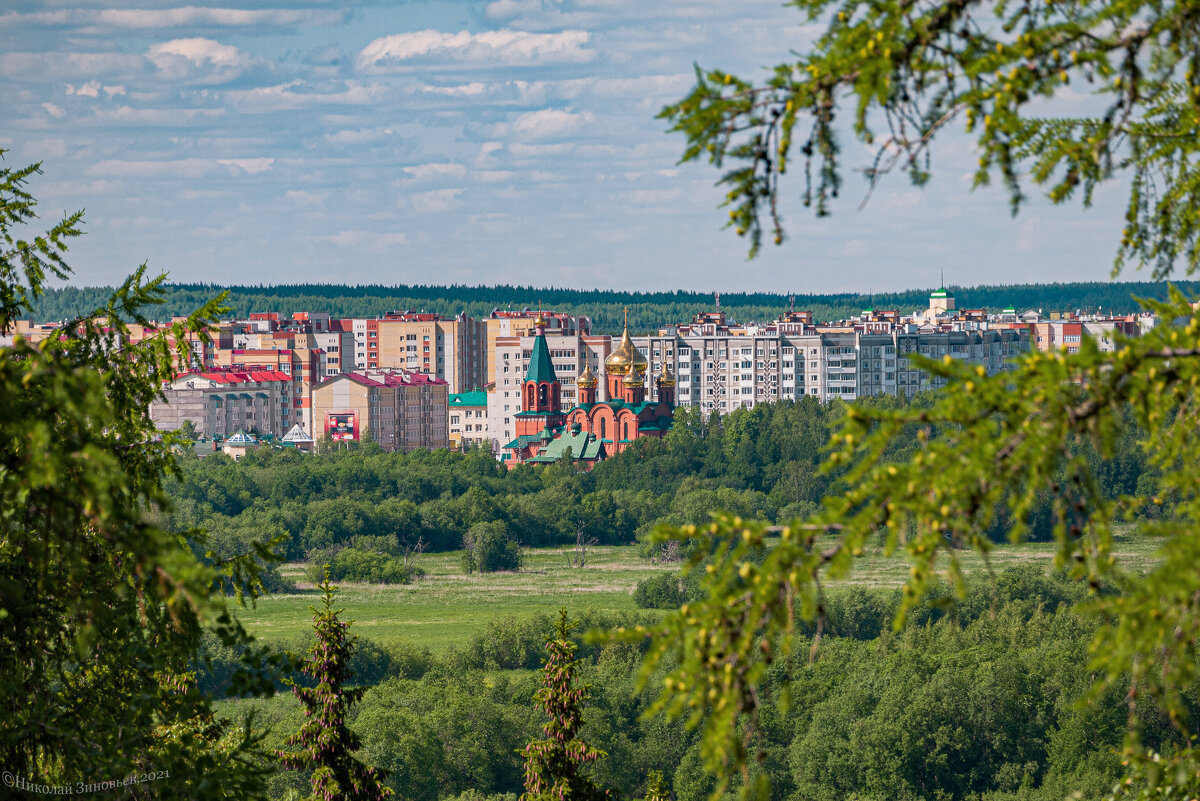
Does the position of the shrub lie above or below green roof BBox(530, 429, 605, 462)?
below

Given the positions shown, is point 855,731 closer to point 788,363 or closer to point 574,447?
point 574,447

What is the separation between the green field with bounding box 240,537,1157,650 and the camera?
2574 inches

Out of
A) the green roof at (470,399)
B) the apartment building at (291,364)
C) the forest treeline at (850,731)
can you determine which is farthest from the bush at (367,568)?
the green roof at (470,399)

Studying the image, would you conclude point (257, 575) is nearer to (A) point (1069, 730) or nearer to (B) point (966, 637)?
(A) point (1069, 730)

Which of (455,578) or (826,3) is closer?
(826,3)

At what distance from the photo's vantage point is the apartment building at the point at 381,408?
138 m

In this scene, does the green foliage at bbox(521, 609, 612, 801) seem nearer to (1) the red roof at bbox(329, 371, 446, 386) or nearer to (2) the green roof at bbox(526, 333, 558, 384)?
(2) the green roof at bbox(526, 333, 558, 384)

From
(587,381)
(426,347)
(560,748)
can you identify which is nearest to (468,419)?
(426,347)

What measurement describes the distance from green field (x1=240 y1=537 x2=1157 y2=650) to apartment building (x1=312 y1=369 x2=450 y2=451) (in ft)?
159

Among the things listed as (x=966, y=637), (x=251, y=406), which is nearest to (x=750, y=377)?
(x=251, y=406)

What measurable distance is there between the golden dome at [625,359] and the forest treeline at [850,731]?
61.1 meters

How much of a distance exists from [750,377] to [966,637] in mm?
88593

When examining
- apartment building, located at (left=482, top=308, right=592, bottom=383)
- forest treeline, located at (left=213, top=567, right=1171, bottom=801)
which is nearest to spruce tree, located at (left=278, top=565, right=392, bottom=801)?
forest treeline, located at (left=213, top=567, right=1171, bottom=801)

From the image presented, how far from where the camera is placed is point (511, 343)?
14038 centimetres
